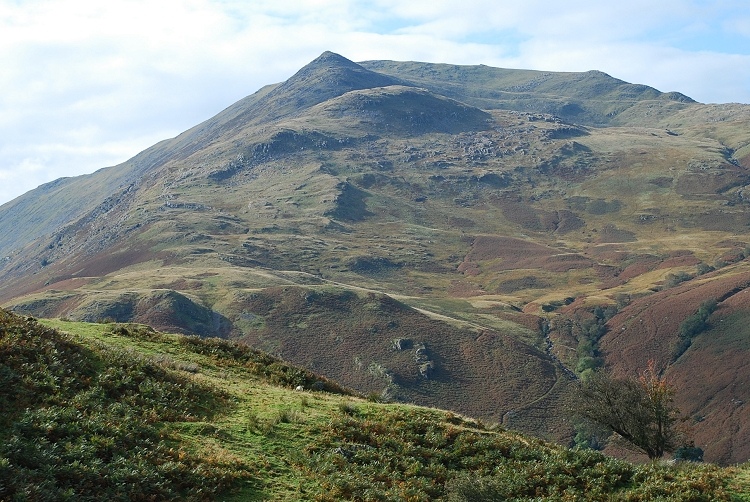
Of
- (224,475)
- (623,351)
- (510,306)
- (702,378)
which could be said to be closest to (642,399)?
(224,475)

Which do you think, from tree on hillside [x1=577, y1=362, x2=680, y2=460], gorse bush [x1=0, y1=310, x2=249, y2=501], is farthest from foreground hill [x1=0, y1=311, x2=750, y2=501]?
tree on hillside [x1=577, y1=362, x2=680, y2=460]

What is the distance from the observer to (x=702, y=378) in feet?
366

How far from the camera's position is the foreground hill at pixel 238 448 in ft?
48.3

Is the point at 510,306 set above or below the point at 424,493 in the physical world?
below

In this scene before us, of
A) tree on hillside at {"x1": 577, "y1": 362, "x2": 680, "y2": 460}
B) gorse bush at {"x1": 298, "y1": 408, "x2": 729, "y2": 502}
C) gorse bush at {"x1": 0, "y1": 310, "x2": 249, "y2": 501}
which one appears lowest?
tree on hillside at {"x1": 577, "y1": 362, "x2": 680, "y2": 460}

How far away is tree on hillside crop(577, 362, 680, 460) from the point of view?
30469 mm

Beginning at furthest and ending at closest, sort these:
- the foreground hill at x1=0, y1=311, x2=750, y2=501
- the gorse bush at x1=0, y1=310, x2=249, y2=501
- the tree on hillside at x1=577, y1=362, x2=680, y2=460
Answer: the tree on hillside at x1=577, y1=362, x2=680, y2=460 → the foreground hill at x1=0, y1=311, x2=750, y2=501 → the gorse bush at x1=0, y1=310, x2=249, y2=501

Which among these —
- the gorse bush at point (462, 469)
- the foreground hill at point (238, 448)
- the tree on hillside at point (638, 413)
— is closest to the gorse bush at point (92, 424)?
the foreground hill at point (238, 448)

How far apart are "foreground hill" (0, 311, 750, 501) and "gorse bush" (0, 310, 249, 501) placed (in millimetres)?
37

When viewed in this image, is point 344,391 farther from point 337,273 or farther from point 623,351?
point 337,273

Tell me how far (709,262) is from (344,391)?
186m

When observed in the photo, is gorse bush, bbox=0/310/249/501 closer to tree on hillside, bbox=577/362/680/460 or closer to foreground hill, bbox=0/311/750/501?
foreground hill, bbox=0/311/750/501

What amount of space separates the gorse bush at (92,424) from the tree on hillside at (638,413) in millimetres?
19506

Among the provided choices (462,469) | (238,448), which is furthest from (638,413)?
(238,448)
